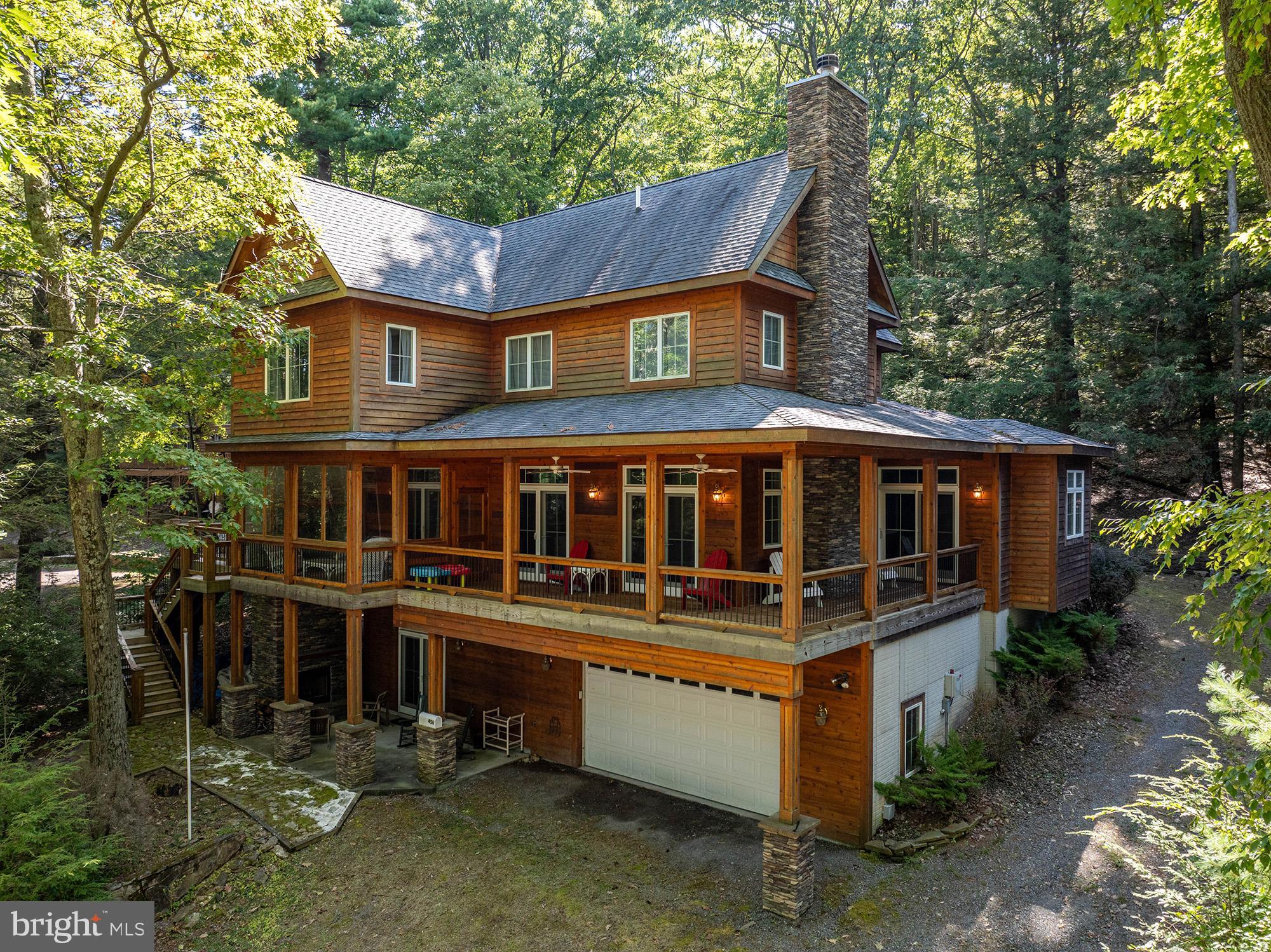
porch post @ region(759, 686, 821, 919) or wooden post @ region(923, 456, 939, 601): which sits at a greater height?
wooden post @ region(923, 456, 939, 601)

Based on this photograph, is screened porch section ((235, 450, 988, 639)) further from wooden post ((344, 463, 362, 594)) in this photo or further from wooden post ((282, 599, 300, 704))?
wooden post ((282, 599, 300, 704))

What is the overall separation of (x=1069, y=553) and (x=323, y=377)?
52.0 feet

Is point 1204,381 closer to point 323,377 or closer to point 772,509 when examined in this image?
point 772,509

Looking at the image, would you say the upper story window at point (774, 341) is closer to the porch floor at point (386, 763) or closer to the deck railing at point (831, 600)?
the deck railing at point (831, 600)

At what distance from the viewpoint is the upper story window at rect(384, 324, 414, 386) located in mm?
14672

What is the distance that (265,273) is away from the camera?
13.1m

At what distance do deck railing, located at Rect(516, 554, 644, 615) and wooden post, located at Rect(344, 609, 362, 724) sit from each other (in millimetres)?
3106

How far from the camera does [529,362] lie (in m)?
16.0

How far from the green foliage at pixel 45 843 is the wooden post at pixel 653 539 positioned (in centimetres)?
722

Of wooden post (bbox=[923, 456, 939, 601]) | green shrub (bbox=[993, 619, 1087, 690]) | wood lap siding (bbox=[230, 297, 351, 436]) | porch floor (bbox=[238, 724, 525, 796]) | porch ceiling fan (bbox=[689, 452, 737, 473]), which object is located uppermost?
wood lap siding (bbox=[230, 297, 351, 436])

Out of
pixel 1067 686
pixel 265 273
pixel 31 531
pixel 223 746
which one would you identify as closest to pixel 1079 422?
pixel 1067 686

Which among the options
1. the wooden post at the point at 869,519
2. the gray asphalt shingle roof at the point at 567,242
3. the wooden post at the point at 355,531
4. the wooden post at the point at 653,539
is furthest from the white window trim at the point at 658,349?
the wooden post at the point at 355,531

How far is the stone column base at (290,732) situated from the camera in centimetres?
1405

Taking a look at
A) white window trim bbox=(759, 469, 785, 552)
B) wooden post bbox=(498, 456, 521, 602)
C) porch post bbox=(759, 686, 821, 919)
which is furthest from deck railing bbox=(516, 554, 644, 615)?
porch post bbox=(759, 686, 821, 919)
